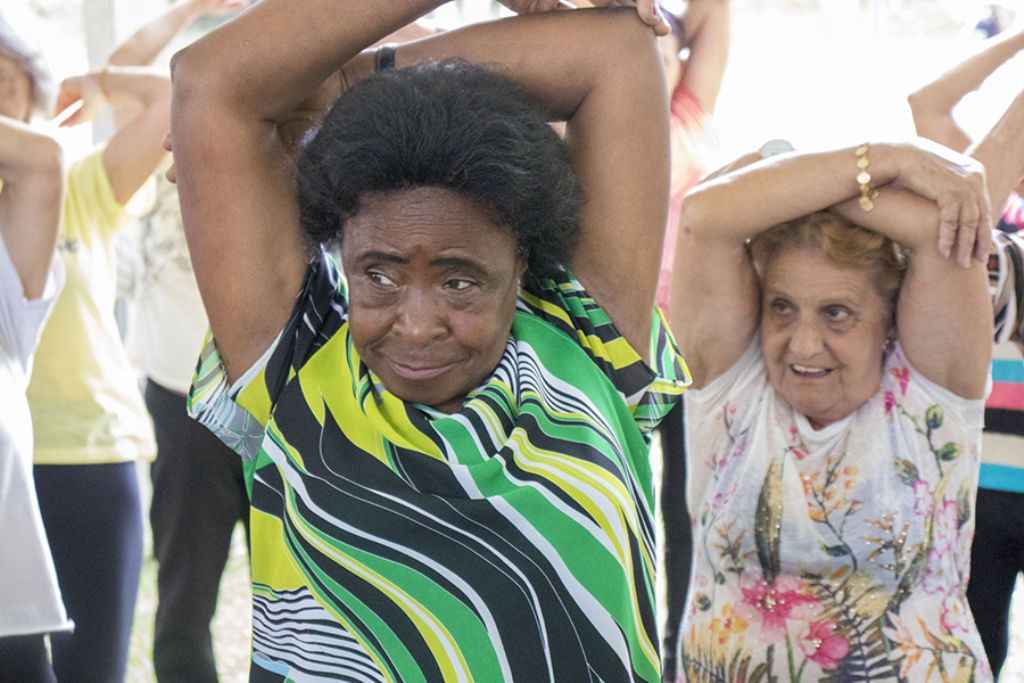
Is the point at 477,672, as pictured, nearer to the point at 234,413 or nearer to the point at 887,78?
the point at 234,413

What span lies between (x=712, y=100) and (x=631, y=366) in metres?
2.37

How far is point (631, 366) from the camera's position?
1.68 metres

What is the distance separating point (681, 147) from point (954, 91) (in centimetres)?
80

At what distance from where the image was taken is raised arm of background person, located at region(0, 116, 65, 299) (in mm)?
2605

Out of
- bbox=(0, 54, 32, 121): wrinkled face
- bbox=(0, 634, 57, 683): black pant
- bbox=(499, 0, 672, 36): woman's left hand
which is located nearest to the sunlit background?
bbox=(0, 54, 32, 121): wrinkled face

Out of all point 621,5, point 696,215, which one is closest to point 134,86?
point 696,215

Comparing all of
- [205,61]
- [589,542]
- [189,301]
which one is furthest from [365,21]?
[189,301]

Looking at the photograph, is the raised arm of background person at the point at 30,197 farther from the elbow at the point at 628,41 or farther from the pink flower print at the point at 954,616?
the pink flower print at the point at 954,616

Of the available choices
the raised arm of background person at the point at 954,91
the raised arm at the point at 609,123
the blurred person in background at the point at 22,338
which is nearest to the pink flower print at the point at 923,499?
the raised arm at the point at 609,123

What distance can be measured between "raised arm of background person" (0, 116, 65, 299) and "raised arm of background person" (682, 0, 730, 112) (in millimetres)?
2017

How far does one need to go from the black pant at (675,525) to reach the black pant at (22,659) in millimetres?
1672

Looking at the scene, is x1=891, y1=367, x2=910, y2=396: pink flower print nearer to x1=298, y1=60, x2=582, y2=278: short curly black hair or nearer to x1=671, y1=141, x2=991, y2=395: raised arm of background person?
x1=671, y1=141, x2=991, y2=395: raised arm of background person

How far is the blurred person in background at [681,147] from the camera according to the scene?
11.1ft

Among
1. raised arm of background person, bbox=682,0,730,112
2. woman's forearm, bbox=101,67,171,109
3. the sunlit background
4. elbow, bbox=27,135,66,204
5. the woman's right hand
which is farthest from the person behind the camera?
the sunlit background
